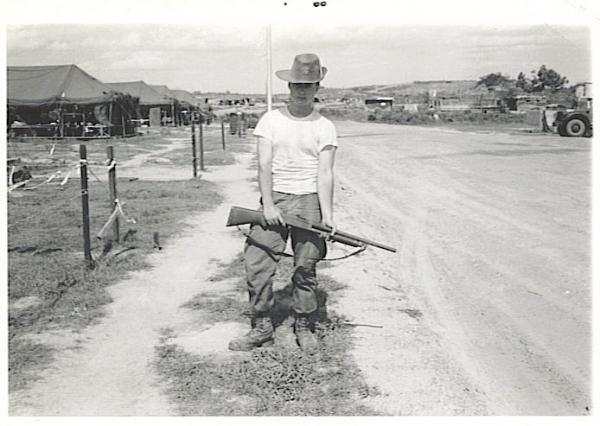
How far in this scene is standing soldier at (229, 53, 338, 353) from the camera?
4008mm

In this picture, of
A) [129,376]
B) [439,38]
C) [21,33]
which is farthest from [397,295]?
[21,33]

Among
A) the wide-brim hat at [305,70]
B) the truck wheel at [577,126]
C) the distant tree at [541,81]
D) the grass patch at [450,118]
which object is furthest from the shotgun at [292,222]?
the grass patch at [450,118]

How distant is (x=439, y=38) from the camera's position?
202 inches

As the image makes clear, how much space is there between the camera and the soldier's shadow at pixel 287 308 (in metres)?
4.89

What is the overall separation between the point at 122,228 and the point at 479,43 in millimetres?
5221

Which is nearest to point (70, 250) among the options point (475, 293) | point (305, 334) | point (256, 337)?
point (256, 337)

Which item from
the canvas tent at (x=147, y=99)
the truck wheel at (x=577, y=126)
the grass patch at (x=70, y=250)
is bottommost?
the grass patch at (x=70, y=250)

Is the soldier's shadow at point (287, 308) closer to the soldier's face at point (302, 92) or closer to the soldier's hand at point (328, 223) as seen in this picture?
the soldier's hand at point (328, 223)

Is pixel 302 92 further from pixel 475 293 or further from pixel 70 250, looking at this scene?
pixel 70 250

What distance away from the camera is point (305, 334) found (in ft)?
14.5

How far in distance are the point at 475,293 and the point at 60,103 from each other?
24493 millimetres

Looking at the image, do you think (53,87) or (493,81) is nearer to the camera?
(53,87)

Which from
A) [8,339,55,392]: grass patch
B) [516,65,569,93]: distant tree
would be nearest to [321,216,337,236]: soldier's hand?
[8,339,55,392]: grass patch
